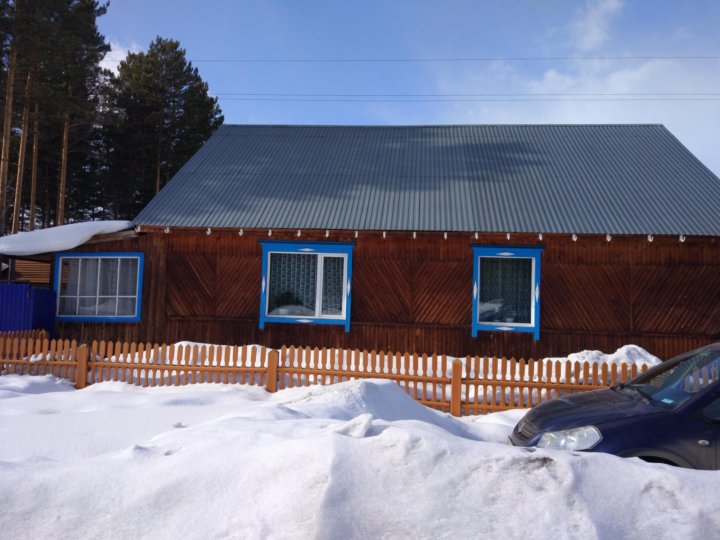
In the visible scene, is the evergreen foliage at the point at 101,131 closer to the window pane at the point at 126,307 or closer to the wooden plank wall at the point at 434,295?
the window pane at the point at 126,307

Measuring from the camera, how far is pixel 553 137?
16812mm

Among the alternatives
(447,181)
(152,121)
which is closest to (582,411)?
(447,181)

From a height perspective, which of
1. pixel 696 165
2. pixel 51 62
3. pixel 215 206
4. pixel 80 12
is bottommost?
pixel 215 206

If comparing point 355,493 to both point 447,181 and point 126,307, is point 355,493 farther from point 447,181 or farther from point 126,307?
point 447,181

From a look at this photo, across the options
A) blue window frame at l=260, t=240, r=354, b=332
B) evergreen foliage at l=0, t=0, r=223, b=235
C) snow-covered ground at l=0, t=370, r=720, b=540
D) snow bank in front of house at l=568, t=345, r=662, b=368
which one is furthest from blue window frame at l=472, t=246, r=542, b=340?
evergreen foliage at l=0, t=0, r=223, b=235

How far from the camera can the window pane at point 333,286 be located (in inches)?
485

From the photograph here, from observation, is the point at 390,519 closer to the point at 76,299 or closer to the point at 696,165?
the point at 76,299

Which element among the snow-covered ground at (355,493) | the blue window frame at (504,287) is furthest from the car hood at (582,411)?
the blue window frame at (504,287)

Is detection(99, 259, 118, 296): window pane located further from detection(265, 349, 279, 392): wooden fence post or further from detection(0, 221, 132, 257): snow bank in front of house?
detection(265, 349, 279, 392): wooden fence post

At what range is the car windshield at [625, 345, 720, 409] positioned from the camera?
4.74 metres

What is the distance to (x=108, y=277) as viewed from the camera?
1286cm

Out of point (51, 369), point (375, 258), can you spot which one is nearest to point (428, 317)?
point (375, 258)

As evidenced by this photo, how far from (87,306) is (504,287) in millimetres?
9303

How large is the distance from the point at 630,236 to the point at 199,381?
883 centimetres
